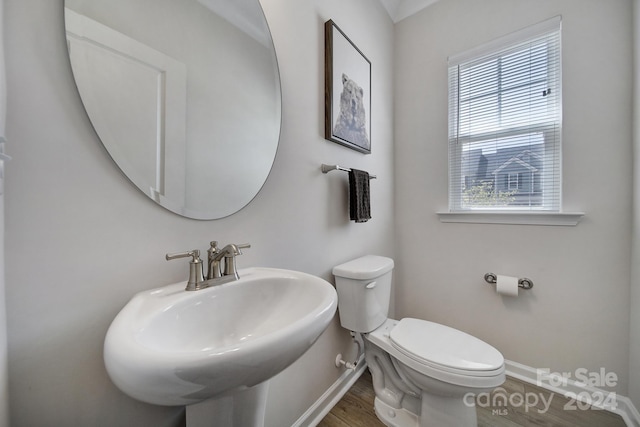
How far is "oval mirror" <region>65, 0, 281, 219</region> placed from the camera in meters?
0.59

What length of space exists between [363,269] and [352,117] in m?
0.86

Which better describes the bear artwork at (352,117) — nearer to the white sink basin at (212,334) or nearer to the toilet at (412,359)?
the toilet at (412,359)

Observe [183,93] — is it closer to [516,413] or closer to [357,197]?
[357,197]

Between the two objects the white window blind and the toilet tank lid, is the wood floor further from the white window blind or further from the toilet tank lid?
the white window blind

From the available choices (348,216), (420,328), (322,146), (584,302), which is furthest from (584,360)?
(322,146)

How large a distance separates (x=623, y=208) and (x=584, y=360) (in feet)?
2.79

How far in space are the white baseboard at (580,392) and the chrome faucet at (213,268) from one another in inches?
71.6

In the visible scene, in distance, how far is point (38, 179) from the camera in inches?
19.9

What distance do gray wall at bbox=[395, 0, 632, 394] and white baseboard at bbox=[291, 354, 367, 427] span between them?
0.72 meters

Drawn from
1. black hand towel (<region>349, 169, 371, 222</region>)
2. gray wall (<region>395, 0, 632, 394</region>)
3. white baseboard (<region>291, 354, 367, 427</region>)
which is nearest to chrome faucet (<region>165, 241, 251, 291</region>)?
black hand towel (<region>349, 169, 371, 222</region>)

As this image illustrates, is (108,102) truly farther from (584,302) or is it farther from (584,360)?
(584,360)

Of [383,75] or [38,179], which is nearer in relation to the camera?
[38,179]

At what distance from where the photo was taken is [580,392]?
51.6 inches

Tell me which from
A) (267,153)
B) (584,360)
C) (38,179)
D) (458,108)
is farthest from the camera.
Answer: (458,108)
